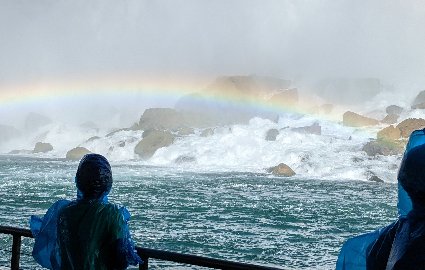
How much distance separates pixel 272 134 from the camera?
8119 cm

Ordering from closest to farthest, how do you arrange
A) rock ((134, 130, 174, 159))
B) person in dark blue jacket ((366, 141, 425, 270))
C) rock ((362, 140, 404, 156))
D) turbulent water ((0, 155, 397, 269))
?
1. person in dark blue jacket ((366, 141, 425, 270))
2. turbulent water ((0, 155, 397, 269))
3. rock ((362, 140, 404, 156))
4. rock ((134, 130, 174, 159))

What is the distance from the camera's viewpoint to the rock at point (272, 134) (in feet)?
264

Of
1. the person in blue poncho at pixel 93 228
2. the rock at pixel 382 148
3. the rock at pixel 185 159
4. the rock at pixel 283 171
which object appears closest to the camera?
the person in blue poncho at pixel 93 228

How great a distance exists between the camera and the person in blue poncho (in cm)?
236

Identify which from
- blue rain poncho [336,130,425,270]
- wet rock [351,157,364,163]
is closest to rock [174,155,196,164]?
wet rock [351,157,364,163]

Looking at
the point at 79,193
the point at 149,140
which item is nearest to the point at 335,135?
the point at 149,140

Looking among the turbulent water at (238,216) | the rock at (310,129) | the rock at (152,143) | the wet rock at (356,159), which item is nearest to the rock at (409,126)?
the wet rock at (356,159)

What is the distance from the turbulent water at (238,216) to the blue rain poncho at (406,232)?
361 inches

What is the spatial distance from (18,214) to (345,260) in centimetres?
2187

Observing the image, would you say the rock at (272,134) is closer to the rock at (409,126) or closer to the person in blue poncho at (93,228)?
the rock at (409,126)

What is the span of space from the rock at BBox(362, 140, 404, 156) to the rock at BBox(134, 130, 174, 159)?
34744 mm

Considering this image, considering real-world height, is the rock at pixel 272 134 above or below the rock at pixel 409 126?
below

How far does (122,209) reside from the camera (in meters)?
2.43

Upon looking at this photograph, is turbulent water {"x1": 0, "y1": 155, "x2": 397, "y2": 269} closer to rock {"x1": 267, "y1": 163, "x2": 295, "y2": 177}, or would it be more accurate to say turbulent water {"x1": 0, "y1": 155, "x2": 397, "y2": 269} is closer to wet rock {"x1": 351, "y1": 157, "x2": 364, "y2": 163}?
rock {"x1": 267, "y1": 163, "x2": 295, "y2": 177}
